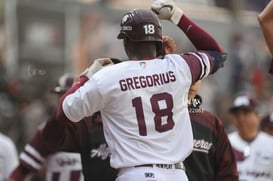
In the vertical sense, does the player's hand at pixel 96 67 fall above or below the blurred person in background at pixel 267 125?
above

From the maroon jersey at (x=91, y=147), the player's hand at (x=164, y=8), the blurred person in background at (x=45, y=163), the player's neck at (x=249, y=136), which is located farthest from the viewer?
the player's neck at (x=249, y=136)

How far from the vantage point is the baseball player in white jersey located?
5.22 metres

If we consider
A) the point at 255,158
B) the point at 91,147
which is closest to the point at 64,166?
the point at 91,147

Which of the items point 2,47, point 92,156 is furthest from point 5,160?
point 2,47

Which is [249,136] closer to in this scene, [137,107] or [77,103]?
[137,107]

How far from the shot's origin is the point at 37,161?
25.7 feet

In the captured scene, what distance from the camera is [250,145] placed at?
8398mm

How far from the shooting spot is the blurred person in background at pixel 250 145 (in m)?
8.12

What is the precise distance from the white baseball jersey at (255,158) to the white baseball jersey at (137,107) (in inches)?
114

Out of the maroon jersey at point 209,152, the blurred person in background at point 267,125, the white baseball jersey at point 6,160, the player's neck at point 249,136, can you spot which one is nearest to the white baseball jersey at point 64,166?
the white baseball jersey at point 6,160

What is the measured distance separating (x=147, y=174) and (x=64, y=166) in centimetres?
293

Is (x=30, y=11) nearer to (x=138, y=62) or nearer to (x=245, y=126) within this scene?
(x=245, y=126)

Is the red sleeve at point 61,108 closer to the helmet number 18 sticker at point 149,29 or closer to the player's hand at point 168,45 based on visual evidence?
the helmet number 18 sticker at point 149,29

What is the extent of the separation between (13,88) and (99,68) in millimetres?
8257
